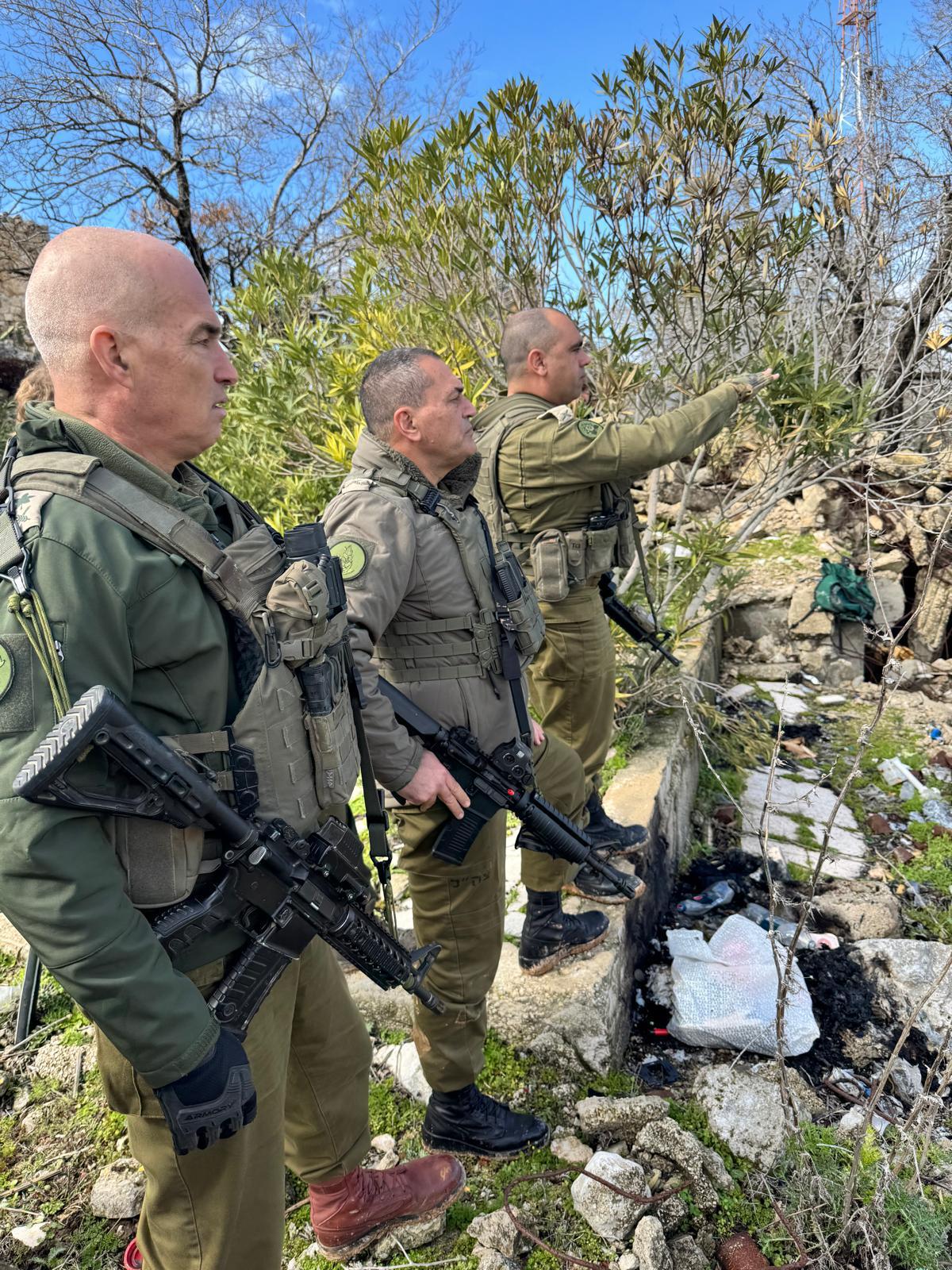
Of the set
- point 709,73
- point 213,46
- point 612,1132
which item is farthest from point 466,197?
point 213,46

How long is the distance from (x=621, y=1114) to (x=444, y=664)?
4.51 ft

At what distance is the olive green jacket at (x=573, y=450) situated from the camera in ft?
8.95

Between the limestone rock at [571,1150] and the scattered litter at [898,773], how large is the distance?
3.48m

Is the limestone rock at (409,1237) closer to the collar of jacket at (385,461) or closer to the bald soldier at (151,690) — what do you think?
the bald soldier at (151,690)

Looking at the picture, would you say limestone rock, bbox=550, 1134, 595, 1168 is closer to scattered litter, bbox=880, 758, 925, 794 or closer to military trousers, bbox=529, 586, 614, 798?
military trousers, bbox=529, 586, 614, 798

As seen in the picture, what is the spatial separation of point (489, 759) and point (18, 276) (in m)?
13.8

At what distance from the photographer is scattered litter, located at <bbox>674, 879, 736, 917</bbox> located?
3.58m

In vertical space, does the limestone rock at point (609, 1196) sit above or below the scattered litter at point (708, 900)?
above

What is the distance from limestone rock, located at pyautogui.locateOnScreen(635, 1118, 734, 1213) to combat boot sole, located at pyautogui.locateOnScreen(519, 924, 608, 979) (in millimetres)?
593

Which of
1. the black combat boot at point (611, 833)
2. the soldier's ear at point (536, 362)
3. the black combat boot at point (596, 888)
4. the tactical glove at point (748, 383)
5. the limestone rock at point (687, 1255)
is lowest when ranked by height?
the limestone rock at point (687, 1255)

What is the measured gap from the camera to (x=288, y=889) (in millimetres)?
1386

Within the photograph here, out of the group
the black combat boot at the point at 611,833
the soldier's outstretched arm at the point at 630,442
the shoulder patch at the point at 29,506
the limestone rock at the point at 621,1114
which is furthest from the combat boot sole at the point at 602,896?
the shoulder patch at the point at 29,506

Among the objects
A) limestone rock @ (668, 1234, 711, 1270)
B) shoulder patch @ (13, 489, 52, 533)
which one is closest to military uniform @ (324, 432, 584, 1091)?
limestone rock @ (668, 1234, 711, 1270)

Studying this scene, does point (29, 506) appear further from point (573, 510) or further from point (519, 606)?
point (573, 510)
